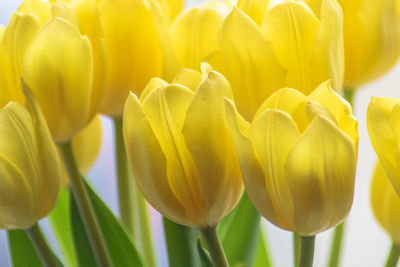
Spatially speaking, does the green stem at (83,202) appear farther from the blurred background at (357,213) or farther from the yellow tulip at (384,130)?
the blurred background at (357,213)

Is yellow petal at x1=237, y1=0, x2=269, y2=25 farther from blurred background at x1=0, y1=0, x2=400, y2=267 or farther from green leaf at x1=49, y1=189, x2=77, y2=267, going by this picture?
blurred background at x1=0, y1=0, x2=400, y2=267

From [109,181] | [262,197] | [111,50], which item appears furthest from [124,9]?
[109,181]

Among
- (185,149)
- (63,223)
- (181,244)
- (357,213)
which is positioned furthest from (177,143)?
(357,213)

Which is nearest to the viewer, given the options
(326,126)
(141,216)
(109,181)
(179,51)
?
(326,126)

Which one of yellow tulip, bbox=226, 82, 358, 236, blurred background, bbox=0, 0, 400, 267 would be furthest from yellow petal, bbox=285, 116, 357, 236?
blurred background, bbox=0, 0, 400, 267

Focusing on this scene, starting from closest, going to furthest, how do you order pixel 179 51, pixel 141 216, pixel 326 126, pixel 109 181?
pixel 326 126 → pixel 179 51 → pixel 141 216 → pixel 109 181

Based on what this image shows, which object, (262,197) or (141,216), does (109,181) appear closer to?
(141,216)

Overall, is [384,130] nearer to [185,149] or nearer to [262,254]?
[185,149]
